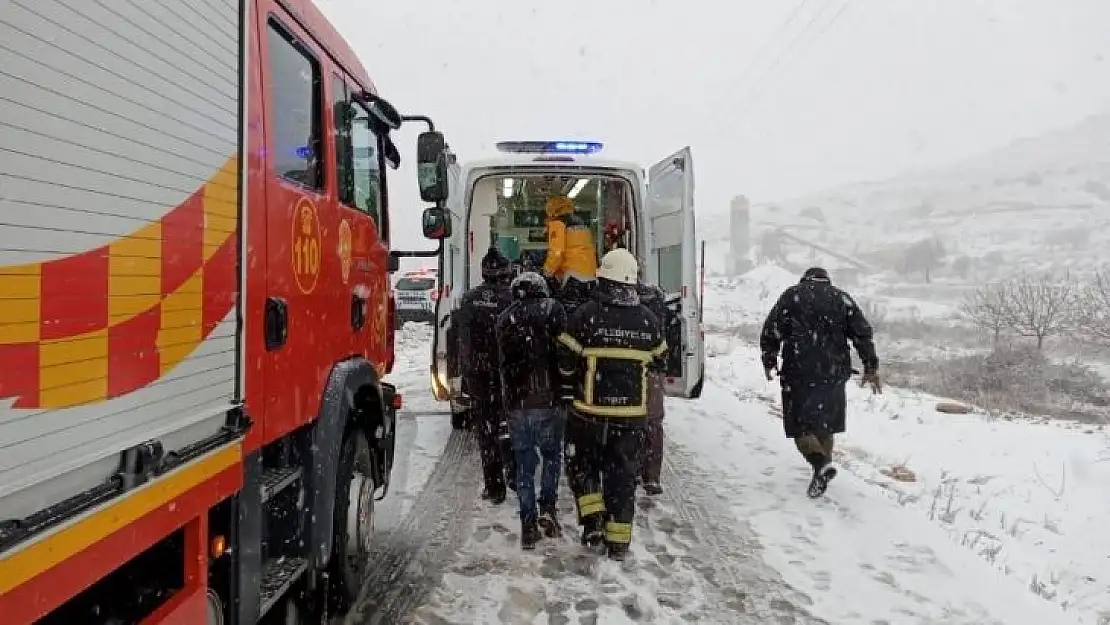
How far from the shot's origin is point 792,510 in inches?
227

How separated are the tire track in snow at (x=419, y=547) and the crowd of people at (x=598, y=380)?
410 mm

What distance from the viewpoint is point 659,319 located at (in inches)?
205

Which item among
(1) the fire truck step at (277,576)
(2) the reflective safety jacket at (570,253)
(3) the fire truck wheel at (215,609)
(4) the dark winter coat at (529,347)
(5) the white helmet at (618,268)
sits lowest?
(1) the fire truck step at (277,576)

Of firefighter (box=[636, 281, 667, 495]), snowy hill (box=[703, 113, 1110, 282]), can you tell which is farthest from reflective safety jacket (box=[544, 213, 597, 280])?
snowy hill (box=[703, 113, 1110, 282])

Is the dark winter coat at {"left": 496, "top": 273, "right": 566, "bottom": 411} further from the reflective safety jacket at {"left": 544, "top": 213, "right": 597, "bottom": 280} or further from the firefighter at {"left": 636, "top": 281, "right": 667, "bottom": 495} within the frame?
the reflective safety jacket at {"left": 544, "top": 213, "right": 597, "bottom": 280}

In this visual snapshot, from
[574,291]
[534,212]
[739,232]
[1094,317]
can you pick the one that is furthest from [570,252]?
[739,232]

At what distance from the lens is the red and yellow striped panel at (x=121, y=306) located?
4.67 feet

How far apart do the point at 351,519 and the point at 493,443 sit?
6.56 ft

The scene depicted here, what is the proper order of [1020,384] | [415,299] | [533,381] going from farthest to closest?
[415,299], [1020,384], [533,381]

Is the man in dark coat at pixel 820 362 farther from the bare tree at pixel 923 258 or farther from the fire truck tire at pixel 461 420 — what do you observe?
the bare tree at pixel 923 258

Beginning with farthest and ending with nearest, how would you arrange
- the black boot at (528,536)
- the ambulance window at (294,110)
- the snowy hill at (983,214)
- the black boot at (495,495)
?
the snowy hill at (983,214), the black boot at (495,495), the black boot at (528,536), the ambulance window at (294,110)

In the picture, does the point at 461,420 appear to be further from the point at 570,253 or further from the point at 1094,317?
the point at 1094,317

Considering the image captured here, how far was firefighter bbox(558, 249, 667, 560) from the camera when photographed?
478 cm

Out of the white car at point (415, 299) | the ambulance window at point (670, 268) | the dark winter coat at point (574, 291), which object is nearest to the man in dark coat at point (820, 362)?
the ambulance window at point (670, 268)
